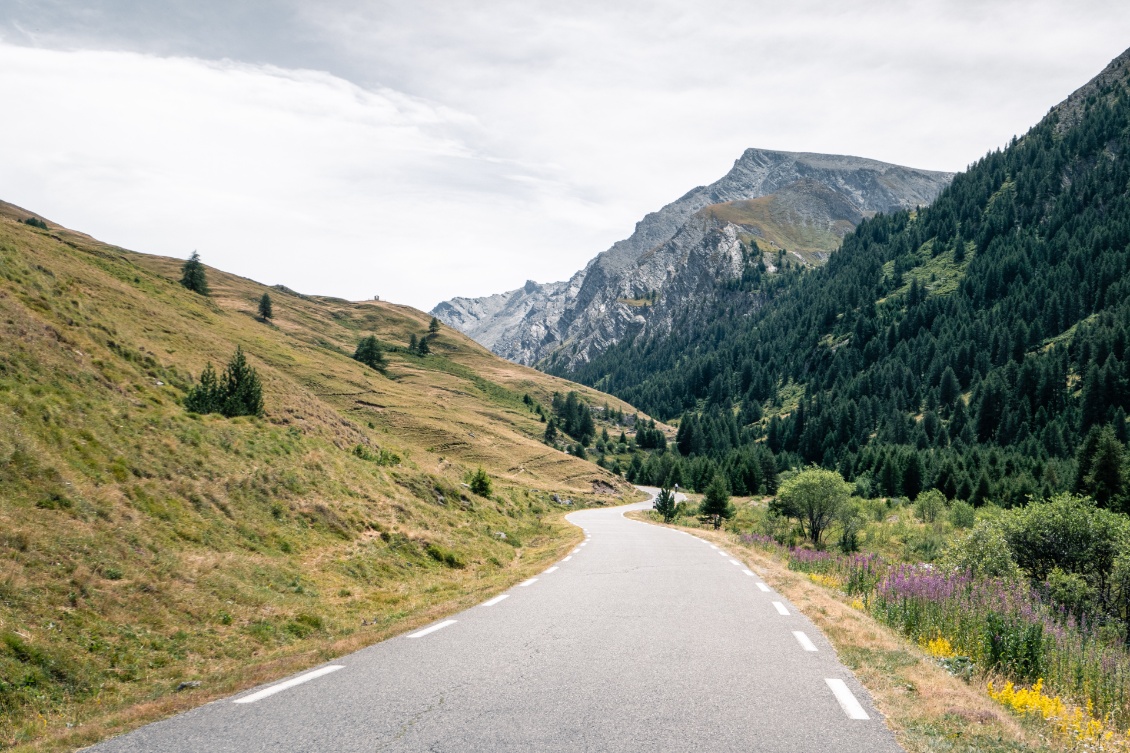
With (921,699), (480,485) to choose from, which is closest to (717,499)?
(480,485)

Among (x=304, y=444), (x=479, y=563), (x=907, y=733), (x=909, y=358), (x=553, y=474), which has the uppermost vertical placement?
(x=909, y=358)

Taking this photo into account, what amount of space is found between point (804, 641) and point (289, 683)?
22.9 feet

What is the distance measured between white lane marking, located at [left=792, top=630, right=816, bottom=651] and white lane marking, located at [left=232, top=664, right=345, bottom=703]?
6.26 m

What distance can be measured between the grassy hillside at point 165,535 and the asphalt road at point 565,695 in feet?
3.36

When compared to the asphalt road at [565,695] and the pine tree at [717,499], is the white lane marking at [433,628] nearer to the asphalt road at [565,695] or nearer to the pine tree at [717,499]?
the asphalt road at [565,695]

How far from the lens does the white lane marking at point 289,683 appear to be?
6141mm

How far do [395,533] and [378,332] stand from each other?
176 metres

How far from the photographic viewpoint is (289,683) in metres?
6.71

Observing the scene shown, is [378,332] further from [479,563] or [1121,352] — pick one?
[1121,352]

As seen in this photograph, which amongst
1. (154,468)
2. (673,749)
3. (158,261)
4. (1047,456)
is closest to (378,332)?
(158,261)

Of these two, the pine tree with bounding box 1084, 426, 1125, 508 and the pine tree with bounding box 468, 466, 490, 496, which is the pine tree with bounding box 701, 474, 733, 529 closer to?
the pine tree with bounding box 468, 466, 490, 496

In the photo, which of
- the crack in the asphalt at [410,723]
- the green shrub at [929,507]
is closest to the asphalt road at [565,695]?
the crack in the asphalt at [410,723]

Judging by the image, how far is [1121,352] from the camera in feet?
433

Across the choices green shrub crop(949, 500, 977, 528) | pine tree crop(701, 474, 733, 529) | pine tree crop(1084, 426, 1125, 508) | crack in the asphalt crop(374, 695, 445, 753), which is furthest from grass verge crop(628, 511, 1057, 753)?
pine tree crop(1084, 426, 1125, 508)
